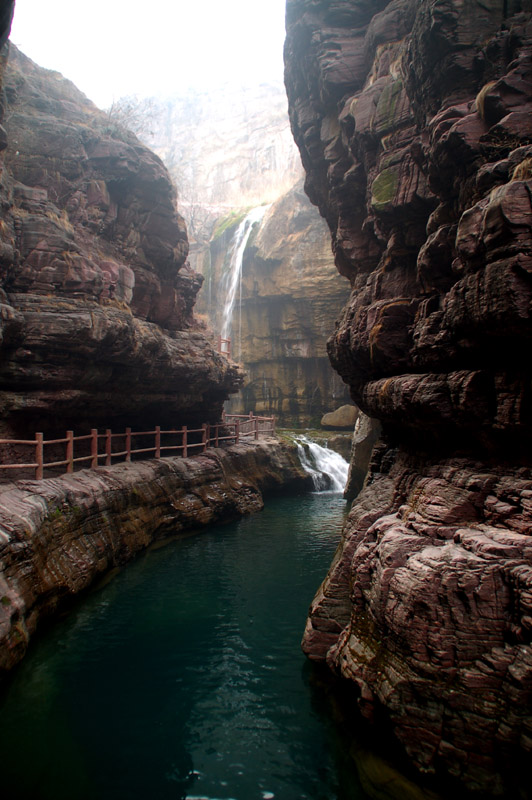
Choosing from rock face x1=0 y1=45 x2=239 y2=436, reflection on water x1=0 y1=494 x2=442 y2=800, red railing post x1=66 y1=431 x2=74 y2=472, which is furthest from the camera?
rock face x1=0 y1=45 x2=239 y2=436

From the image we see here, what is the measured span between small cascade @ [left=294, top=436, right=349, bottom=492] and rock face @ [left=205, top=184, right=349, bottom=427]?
32.4ft

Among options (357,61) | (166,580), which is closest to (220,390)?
(166,580)

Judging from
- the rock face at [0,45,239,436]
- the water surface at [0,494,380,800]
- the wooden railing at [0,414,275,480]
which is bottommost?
the water surface at [0,494,380,800]

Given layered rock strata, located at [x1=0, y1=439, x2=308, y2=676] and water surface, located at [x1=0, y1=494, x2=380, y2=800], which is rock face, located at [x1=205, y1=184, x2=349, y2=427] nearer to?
layered rock strata, located at [x1=0, y1=439, x2=308, y2=676]

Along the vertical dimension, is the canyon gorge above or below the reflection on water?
above

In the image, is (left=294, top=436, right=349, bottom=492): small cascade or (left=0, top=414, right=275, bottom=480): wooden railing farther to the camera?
(left=294, top=436, right=349, bottom=492): small cascade

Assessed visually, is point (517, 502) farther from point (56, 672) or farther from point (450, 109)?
point (56, 672)

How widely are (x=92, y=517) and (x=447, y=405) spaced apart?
9.31 metres

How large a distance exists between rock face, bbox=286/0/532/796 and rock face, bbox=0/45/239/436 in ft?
25.2

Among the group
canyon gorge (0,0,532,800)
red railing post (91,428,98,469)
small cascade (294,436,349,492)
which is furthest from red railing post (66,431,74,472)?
small cascade (294,436,349,492)

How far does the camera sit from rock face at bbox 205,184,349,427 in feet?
123

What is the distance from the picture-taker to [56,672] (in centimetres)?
834

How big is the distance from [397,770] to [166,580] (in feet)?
27.1

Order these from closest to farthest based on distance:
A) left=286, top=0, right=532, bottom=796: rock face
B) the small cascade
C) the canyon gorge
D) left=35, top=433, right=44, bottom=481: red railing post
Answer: left=286, top=0, right=532, bottom=796: rock face < the canyon gorge < left=35, top=433, right=44, bottom=481: red railing post < the small cascade
